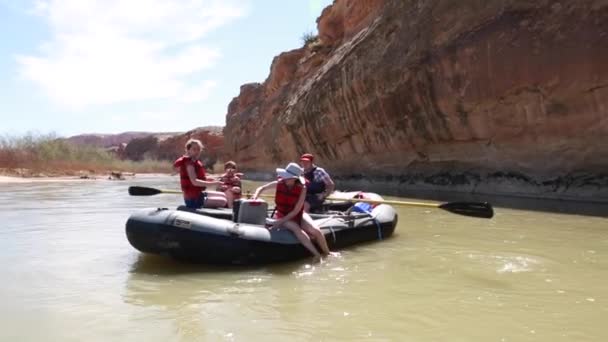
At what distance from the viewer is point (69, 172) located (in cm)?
3403

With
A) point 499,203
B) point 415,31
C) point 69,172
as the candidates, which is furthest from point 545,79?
point 69,172

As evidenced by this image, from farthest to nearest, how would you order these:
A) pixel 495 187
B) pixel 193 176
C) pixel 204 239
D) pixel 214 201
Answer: pixel 495 187
pixel 214 201
pixel 193 176
pixel 204 239

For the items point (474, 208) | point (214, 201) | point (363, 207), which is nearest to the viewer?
point (474, 208)

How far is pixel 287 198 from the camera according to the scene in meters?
5.59

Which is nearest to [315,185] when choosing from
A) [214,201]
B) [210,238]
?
[214,201]

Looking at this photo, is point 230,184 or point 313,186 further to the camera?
point 230,184

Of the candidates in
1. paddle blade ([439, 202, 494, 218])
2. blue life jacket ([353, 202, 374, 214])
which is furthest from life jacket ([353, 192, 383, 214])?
paddle blade ([439, 202, 494, 218])

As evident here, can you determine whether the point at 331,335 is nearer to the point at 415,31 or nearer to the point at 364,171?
the point at 415,31

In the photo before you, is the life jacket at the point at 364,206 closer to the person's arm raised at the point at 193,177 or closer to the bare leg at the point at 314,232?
the bare leg at the point at 314,232

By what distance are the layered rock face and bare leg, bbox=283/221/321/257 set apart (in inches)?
332

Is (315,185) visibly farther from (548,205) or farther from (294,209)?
(548,205)

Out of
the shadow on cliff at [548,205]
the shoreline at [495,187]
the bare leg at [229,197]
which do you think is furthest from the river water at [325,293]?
the shoreline at [495,187]

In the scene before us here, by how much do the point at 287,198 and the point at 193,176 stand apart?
1.13 metres

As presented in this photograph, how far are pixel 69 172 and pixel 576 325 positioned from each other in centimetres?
3527
